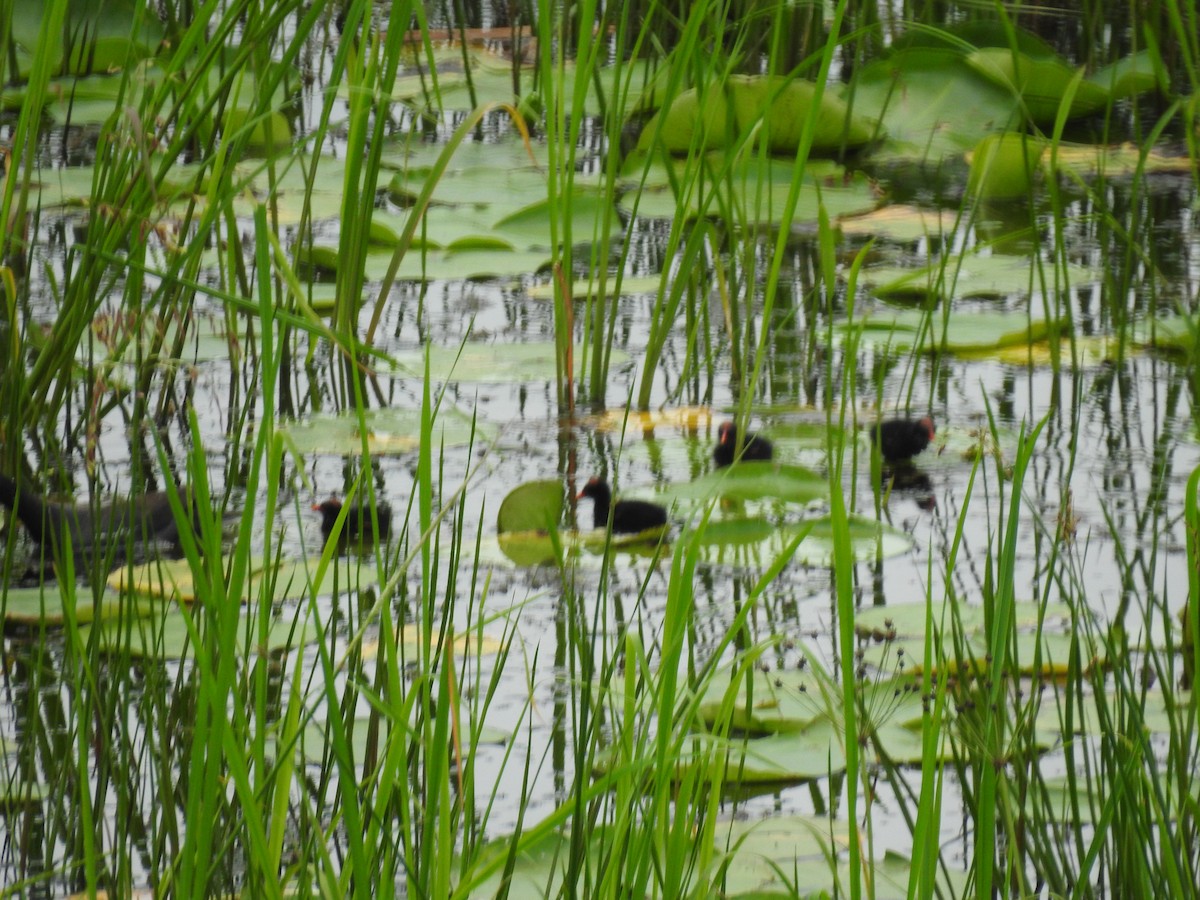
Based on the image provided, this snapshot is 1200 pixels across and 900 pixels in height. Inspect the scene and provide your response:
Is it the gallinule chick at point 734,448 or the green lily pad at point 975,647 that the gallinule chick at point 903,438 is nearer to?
the gallinule chick at point 734,448

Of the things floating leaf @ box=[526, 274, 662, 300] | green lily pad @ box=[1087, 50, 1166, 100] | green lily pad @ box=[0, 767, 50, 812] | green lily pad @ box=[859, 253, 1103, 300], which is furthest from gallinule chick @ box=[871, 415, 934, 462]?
green lily pad @ box=[1087, 50, 1166, 100]

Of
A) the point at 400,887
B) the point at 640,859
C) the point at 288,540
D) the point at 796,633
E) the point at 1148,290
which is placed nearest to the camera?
the point at 640,859

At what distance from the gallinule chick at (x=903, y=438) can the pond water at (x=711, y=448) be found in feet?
0.11

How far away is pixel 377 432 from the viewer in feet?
9.57

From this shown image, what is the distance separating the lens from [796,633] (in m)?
2.28

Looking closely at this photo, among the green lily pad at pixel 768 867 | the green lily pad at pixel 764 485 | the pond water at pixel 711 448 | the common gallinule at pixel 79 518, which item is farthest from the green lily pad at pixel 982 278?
the green lily pad at pixel 768 867

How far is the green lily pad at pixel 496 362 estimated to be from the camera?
3.10 m

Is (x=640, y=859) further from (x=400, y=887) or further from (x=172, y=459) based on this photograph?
(x=172, y=459)

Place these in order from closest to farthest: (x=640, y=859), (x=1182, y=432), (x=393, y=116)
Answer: (x=640, y=859) → (x=1182, y=432) → (x=393, y=116)

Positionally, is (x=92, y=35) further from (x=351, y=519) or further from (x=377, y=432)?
(x=351, y=519)

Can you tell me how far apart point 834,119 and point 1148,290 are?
1.10 metres

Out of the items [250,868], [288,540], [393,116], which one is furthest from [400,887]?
[393,116]

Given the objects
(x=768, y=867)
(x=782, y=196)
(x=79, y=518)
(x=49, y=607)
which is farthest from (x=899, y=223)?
(x=768, y=867)

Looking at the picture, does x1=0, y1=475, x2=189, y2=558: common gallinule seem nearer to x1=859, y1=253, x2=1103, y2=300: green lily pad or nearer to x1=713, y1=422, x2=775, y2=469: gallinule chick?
x1=713, y1=422, x2=775, y2=469: gallinule chick
